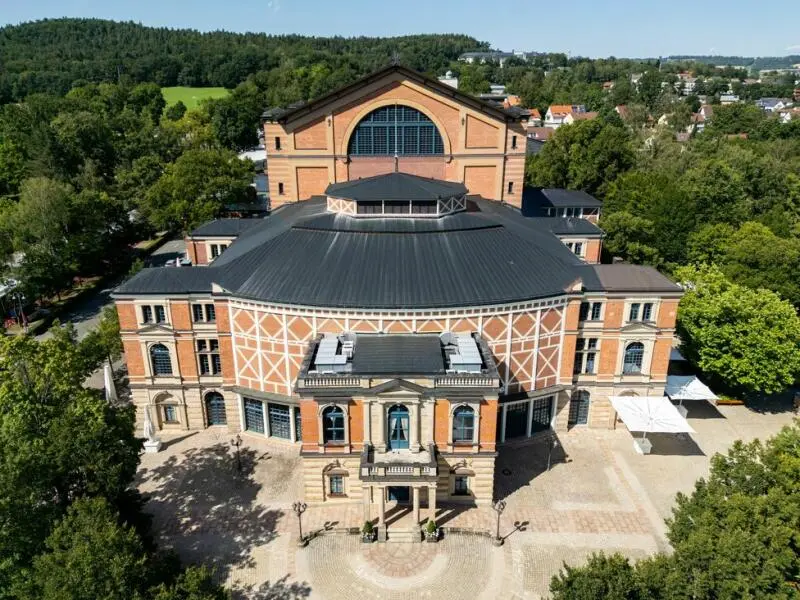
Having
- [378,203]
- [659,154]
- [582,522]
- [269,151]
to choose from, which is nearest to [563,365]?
[582,522]

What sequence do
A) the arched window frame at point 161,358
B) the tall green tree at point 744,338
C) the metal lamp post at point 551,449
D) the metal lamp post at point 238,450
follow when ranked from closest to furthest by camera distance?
the metal lamp post at point 238,450 → the metal lamp post at point 551,449 → the arched window frame at point 161,358 → the tall green tree at point 744,338

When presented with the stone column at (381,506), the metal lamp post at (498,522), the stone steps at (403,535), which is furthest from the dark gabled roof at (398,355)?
the stone steps at (403,535)

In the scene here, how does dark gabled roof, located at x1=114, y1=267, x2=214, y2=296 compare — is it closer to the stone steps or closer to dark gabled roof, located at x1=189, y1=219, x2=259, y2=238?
dark gabled roof, located at x1=189, y1=219, x2=259, y2=238

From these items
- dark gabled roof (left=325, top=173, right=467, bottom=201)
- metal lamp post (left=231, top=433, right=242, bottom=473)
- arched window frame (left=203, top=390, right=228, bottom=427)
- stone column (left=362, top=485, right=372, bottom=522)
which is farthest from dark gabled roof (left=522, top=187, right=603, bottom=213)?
stone column (left=362, top=485, right=372, bottom=522)

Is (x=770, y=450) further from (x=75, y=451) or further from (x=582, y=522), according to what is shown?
(x=75, y=451)

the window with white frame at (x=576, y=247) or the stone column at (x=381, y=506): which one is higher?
the window with white frame at (x=576, y=247)

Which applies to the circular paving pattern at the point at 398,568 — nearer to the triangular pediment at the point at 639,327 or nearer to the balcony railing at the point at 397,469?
the balcony railing at the point at 397,469
